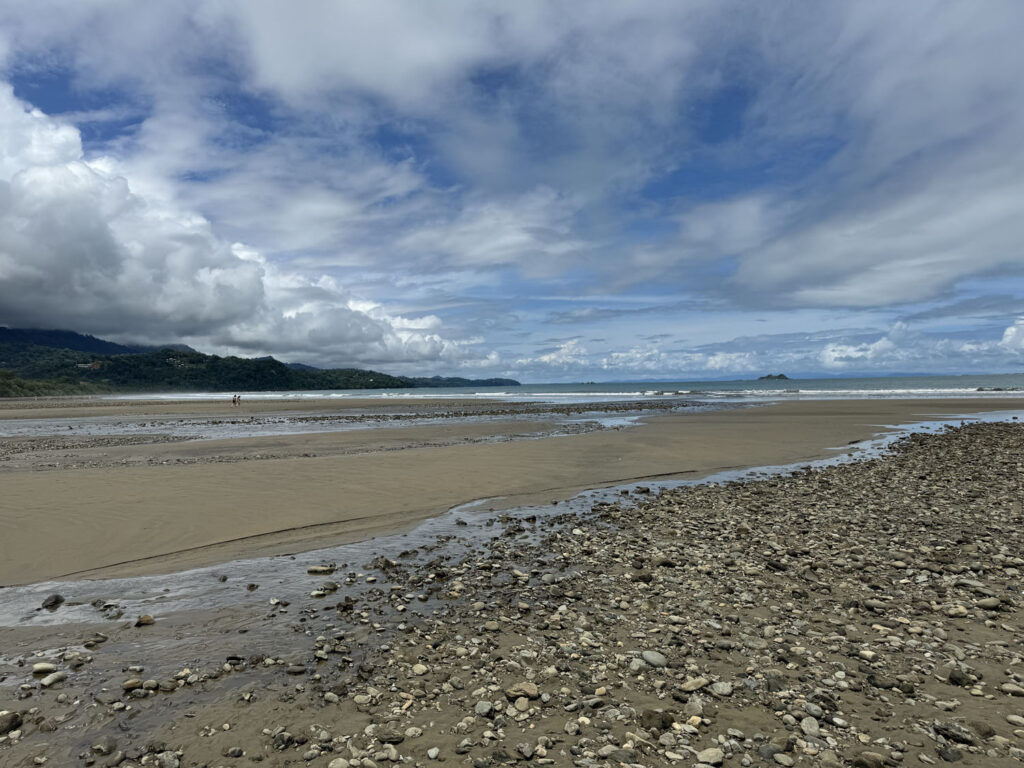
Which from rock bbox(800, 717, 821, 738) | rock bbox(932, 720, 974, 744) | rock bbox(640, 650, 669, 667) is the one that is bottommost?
rock bbox(640, 650, 669, 667)

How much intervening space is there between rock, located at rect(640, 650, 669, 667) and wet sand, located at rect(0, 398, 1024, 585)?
7225 millimetres

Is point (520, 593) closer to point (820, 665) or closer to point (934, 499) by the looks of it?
point (820, 665)

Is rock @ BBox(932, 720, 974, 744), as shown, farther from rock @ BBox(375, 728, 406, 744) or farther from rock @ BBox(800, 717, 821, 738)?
rock @ BBox(375, 728, 406, 744)

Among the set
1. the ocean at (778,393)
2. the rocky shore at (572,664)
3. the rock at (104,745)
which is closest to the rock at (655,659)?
the rocky shore at (572,664)

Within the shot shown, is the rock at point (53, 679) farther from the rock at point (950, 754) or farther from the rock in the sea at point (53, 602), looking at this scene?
the rock at point (950, 754)

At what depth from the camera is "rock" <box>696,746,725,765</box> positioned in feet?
13.8

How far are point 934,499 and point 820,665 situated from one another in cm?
1037

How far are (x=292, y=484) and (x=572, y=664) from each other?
1271 centimetres

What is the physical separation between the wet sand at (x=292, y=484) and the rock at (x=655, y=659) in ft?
23.7

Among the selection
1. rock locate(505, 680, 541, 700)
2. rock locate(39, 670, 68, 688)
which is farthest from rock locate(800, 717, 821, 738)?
rock locate(39, 670, 68, 688)

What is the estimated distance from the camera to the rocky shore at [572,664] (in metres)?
4.50

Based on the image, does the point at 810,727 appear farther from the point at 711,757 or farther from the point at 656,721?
the point at 656,721

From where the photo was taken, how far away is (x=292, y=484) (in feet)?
53.0

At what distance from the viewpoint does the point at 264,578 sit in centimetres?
887
